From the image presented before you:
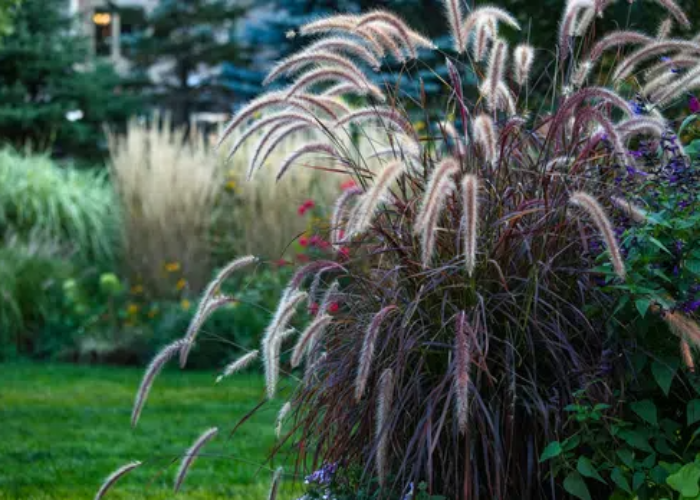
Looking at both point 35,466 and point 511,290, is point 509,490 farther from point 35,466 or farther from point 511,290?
point 35,466

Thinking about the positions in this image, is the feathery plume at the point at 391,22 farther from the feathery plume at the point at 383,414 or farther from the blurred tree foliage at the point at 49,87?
the blurred tree foliage at the point at 49,87

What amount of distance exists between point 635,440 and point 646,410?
83 mm

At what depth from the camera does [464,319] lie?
2.74 meters

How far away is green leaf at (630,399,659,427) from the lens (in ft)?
9.30

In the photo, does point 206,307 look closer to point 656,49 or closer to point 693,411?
point 693,411

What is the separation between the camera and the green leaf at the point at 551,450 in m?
2.72

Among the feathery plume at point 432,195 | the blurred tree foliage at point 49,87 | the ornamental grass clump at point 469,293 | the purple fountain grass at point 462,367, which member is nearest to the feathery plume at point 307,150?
the ornamental grass clump at point 469,293

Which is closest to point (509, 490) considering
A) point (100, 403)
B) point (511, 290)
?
point (511, 290)

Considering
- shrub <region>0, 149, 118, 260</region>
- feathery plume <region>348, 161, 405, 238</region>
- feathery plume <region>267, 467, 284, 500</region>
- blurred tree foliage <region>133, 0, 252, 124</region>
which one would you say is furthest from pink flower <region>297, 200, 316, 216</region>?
blurred tree foliage <region>133, 0, 252, 124</region>

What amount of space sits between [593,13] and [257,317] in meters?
5.39

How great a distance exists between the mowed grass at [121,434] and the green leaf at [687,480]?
1.22m

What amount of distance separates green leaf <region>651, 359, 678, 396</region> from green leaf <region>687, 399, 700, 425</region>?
0.07m

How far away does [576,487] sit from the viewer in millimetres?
2771

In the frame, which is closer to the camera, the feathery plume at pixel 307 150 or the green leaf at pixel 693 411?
the green leaf at pixel 693 411
